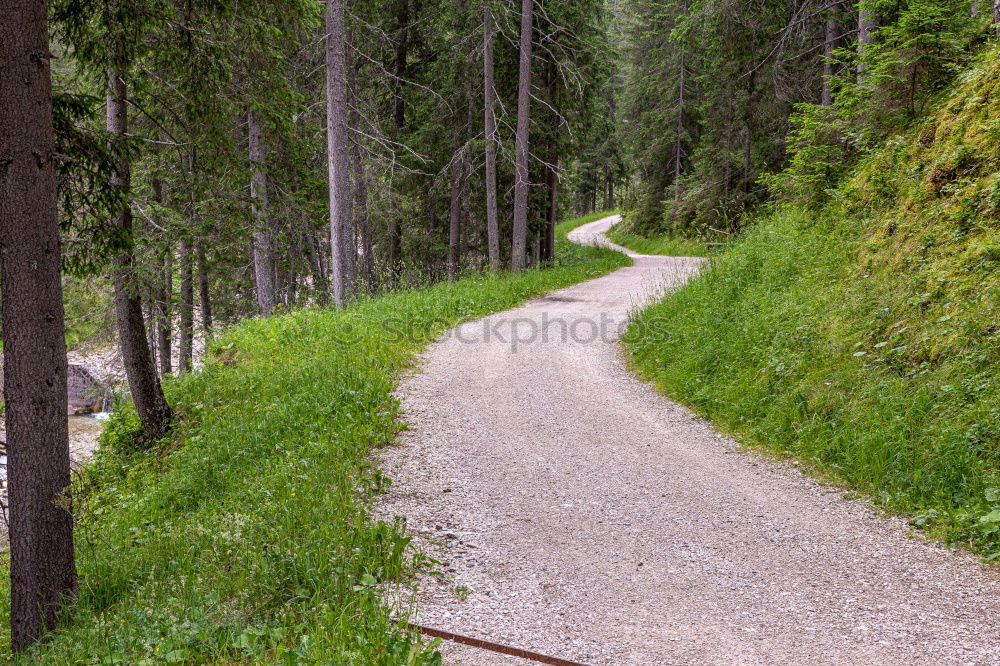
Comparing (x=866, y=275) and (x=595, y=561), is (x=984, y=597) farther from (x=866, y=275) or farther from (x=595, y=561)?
(x=866, y=275)

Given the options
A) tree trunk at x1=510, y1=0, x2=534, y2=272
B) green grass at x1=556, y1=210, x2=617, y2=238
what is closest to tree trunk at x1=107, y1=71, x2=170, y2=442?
tree trunk at x1=510, y1=0, x2=534, y2=272

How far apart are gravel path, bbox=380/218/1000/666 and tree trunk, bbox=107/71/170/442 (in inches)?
165

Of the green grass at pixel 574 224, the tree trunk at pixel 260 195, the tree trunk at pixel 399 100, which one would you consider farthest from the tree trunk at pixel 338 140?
the green grass at pixel 574 224

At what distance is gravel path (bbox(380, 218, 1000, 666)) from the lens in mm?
3688

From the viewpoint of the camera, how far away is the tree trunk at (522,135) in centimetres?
1852

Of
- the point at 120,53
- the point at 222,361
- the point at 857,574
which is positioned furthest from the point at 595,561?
the point at 222,361

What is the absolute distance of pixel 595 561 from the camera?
15.1ft

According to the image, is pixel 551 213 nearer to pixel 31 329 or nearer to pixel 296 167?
pixel 296 167

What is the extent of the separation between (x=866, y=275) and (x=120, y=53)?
8.99 m

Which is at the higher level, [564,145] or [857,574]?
[564,145]

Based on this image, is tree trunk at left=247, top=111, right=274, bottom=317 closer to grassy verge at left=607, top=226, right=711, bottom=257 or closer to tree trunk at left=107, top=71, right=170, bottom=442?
tree trunk at left=107, top=71, right=170, bottom=442

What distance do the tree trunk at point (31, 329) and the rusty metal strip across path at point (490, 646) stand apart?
2.93 m

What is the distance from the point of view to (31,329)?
14.3 feet

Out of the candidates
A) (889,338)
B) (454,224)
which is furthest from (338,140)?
(889,338)
